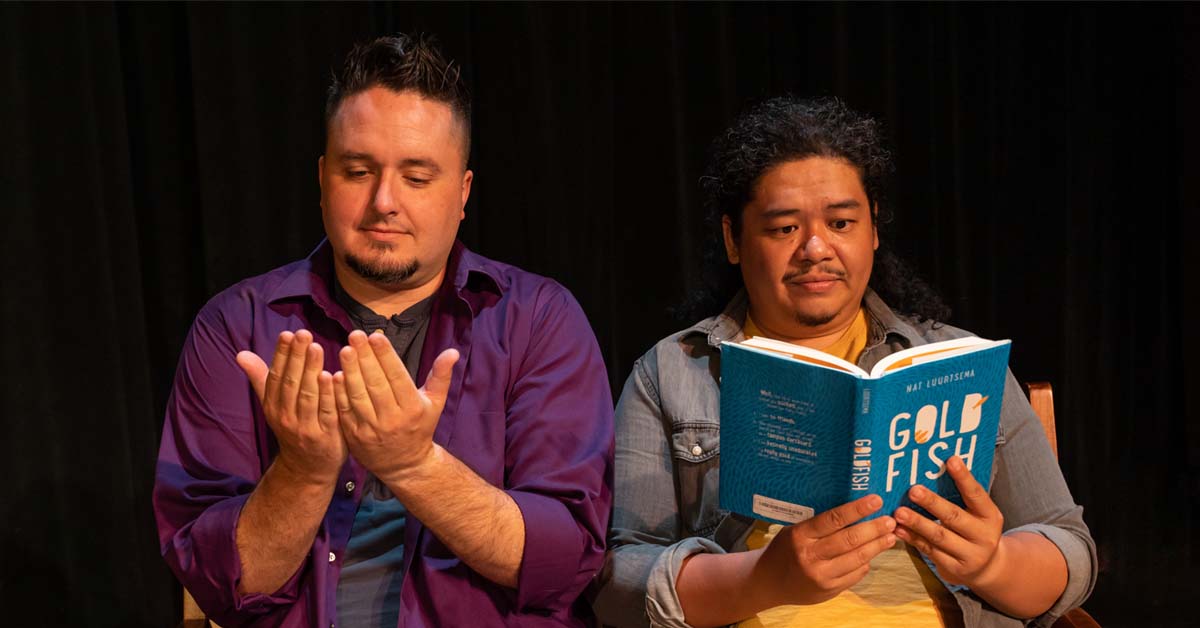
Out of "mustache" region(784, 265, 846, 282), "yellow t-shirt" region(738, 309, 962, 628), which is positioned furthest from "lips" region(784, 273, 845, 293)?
"yellow t-shirt" region(738, 309, 962, 628)

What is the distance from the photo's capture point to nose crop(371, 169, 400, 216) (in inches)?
65.8

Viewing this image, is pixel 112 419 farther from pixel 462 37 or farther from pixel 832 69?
pixel 832 69

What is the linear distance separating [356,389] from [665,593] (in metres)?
0.62

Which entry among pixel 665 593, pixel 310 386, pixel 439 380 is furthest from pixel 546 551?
pixel 310 386

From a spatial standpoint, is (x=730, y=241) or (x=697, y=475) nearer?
(x=697, y=475)

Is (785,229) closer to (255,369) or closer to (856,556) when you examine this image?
(856,556)

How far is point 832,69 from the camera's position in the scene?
10.7 feet

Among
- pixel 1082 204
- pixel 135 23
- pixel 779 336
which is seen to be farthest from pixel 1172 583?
pixel 135 23

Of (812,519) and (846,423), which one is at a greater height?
(846,423)

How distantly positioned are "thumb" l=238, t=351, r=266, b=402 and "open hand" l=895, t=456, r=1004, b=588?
866mm

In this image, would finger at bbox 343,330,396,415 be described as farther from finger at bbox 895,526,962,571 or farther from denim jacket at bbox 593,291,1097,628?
finger at bbox 895,526,962,571

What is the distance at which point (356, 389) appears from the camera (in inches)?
53.9

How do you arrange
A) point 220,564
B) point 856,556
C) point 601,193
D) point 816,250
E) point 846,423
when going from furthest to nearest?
1. point 601,193
2. point 816,250
3. point 220,564
4. point 856,556
5. point 846,423

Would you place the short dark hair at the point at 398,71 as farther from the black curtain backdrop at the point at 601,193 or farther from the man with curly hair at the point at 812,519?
the black curtain backdrop at the point at 601,193
